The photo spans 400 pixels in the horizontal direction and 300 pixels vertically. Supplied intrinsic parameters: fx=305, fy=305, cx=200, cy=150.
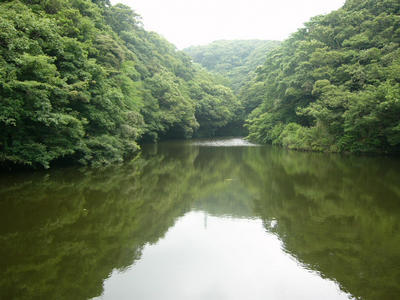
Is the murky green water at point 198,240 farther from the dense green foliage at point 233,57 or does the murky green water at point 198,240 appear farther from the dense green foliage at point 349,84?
the dense green foliage at point 233,57

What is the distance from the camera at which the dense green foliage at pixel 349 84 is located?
17453mm

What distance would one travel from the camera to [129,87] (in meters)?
24.8

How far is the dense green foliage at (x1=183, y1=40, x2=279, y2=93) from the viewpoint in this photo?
232 ft

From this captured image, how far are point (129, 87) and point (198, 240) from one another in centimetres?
2070

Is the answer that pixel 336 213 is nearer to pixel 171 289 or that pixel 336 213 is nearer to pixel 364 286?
pixel 364 286

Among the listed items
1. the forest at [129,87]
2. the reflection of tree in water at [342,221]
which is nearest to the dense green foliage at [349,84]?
the forest at [129,87]

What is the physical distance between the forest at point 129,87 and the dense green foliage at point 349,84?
8cm

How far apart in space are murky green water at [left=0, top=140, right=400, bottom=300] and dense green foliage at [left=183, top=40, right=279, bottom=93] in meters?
58.5

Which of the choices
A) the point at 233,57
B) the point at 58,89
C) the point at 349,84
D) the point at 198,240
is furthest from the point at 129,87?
the point at 233,57

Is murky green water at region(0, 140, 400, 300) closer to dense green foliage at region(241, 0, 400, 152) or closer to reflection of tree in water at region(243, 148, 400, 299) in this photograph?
reflection of tree in water at region(243, 148, 400, 299)

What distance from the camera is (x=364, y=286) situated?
Answer: 4.18 meters

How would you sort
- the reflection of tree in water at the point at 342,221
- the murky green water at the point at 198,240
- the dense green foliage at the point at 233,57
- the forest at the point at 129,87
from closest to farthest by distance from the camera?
the murky green water at the point at 198,240, the reflection of tree in water at the point at 342,221, the forest at the point at 129,87, the dense green foliage at the point at 233,57

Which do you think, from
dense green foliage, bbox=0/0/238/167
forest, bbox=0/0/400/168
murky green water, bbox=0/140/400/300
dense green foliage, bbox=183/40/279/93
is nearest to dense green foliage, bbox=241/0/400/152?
forest, bbox=0/0/400/168

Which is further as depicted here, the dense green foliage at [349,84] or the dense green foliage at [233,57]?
the dense green foliage at [233,57]
